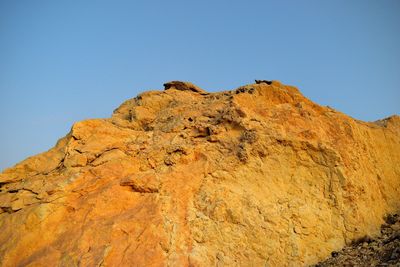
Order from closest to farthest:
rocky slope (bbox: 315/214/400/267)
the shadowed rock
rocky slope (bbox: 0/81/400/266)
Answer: rocky slope (bbox: 315/214/400/267) < rocky slope (bbox: 0/81/400/266) < the shadowed rock

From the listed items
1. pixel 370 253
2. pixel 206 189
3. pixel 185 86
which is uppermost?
pixel 185 86

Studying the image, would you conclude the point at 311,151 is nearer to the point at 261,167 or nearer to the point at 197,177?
the point at 261,167

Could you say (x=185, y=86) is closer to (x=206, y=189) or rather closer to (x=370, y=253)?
(x=206, y=189)

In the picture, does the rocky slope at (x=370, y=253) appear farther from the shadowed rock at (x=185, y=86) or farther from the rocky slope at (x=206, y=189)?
the shadowed rock at (x=185, y=86)

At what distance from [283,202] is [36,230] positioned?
221 inches

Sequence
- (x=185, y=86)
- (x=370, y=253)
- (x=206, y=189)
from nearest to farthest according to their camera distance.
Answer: (x=370, y=253)
(x=206, y=189)
(x=185, y=86)

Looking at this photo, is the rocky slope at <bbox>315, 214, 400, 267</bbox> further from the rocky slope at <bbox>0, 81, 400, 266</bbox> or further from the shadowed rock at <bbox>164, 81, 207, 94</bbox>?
the shadowed rock at <bbox>164, 81, 207, 94</bbox>

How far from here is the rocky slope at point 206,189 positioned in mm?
7793

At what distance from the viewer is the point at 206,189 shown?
28.2 feet

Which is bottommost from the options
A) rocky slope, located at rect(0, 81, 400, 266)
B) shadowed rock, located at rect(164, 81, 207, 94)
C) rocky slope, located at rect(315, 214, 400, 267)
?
rocky slope, located at rect(315, 214, 400, 267)

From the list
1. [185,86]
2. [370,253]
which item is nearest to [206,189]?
[370,253]

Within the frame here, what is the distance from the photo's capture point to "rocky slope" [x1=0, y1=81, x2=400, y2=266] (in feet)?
25.6

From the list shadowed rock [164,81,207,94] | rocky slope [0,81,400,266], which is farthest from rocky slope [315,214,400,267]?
shadowed rock [164,81,207,94]

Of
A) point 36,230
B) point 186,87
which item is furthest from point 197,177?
point 186,87
